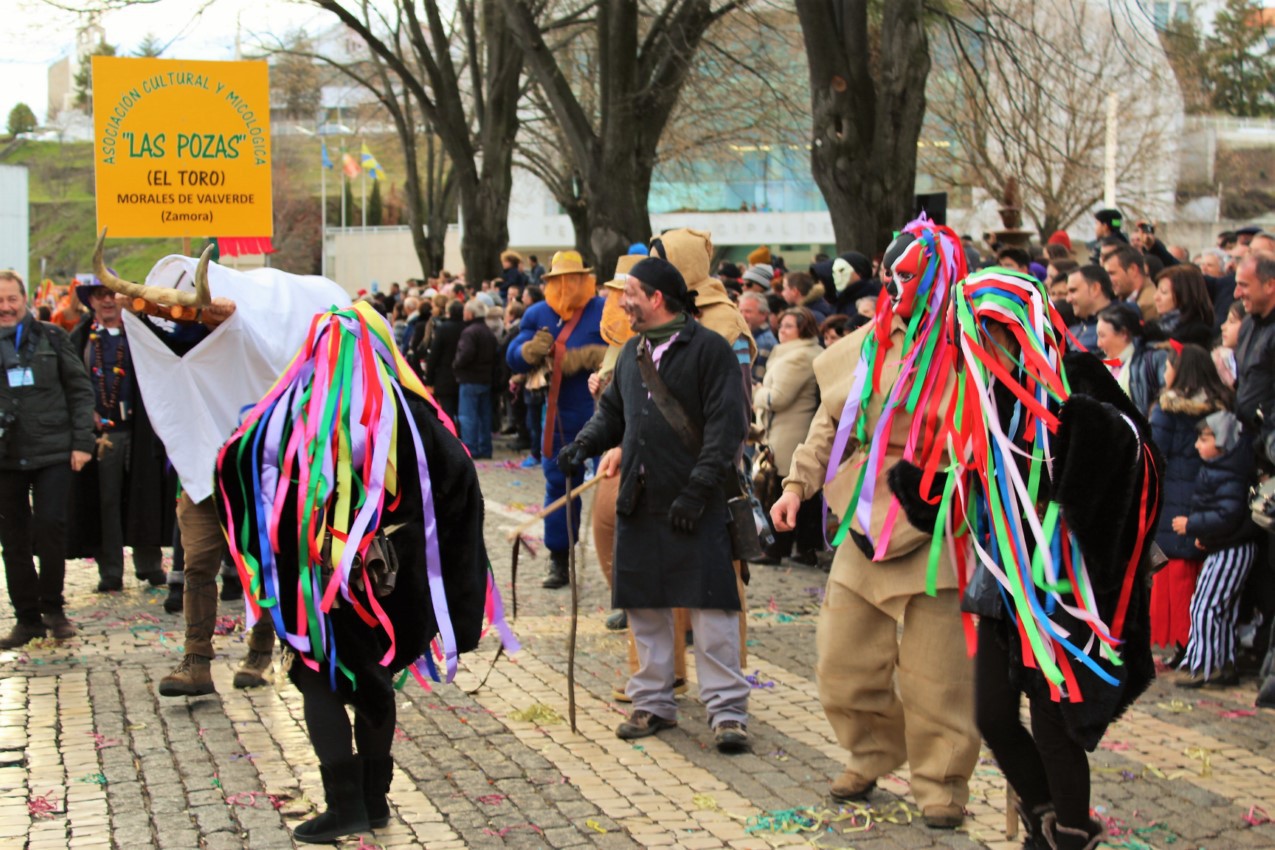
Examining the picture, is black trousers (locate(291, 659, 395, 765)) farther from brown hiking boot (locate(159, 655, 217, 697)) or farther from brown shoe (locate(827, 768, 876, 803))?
brown hiking boot (locate(159, 655, 217, 697))

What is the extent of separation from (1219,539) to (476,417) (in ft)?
37.0

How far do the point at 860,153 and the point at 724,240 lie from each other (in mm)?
50718

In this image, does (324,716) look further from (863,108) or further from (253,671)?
(863,108)

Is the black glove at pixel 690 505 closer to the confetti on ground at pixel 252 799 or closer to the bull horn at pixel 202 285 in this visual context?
the confetti on ground at pixel 252 799

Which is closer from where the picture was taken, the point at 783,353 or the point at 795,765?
the point at 795,765

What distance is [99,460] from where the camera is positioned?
950 cm

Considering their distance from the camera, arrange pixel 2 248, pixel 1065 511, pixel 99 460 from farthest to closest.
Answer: pixel 2 248 → pixel 99 460 → pixel 1065 511

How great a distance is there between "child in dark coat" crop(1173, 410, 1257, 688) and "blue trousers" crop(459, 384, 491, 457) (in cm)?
1103

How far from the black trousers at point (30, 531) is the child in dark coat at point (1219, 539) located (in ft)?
18.9

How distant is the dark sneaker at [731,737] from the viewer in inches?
239

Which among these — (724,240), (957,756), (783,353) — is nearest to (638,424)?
(957,756)

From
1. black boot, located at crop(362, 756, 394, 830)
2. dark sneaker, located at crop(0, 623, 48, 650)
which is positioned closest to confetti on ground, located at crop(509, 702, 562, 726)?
black boot, located at crop(362, 756, 394, 830)

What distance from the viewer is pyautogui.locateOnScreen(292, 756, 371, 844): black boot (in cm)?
498

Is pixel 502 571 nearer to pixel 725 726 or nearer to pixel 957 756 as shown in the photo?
pixel 725 726
